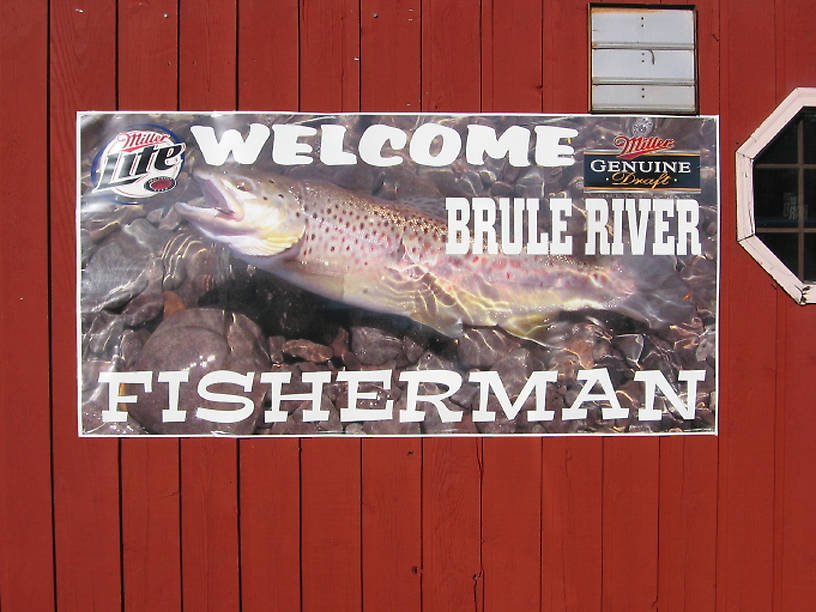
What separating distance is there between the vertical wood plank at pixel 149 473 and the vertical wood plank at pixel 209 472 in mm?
38

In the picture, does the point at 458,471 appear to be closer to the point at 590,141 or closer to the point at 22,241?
the point at 590,141

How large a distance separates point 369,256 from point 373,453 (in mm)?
767

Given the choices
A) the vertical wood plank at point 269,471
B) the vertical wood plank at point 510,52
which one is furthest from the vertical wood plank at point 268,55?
the vertical wood plank at point 510,52

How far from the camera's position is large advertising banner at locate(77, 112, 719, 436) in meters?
2.16

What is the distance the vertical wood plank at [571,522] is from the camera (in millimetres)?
2213

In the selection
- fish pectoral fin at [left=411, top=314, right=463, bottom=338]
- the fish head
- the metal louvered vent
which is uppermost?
the metal louvered vent

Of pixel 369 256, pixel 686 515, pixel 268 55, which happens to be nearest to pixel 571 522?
pixel 686 515

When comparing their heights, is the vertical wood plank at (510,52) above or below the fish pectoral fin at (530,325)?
above

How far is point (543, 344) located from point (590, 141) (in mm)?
812

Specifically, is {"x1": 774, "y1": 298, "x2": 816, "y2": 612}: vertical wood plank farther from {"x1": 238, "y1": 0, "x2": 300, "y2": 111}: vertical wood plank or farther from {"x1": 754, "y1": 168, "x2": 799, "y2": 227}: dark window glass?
{"x1": 238, "y1": 0, "x2": 300, "y2": 111}: vertical wood plank

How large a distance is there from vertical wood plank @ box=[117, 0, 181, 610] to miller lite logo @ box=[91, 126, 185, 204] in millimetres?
120

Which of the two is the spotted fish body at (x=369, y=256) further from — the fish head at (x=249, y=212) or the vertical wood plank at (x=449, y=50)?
the vertical wood plank at (x=449, y=50)

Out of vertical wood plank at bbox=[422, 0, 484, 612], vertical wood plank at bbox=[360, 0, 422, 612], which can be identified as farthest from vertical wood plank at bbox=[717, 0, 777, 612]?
vertical wood plank at bbox=[360, 0, 422, 612]

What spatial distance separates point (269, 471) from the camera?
2.18 meters
